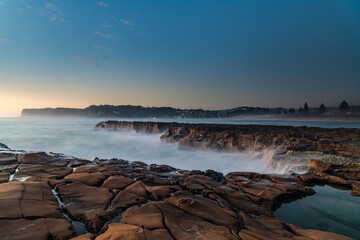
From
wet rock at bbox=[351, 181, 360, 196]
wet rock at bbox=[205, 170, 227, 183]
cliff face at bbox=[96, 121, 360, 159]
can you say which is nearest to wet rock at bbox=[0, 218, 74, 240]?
wet rock at bbox=[205, 170, 227, 183]

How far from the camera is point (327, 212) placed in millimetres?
5996

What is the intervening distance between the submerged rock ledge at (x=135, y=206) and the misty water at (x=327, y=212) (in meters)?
0.37

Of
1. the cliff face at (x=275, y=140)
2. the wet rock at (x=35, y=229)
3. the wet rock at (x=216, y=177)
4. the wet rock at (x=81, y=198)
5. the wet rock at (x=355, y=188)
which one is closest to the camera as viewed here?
the wet rock at (x=35, y=229)

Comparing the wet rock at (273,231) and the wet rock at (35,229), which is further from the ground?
the wet rock at (35,229)

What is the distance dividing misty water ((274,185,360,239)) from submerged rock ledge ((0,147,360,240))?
0.37 m

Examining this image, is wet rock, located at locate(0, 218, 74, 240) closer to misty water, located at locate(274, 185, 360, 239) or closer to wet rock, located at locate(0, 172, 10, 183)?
wet rock, located at locate(0, 172, 10, 183)

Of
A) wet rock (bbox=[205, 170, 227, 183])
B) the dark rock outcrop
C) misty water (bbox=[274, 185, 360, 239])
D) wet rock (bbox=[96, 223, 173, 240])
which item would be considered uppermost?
wet rock (bbox=[96, 223, 173, 240])

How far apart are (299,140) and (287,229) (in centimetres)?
1259

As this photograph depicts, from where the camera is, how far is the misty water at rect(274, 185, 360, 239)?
5156 millimetres

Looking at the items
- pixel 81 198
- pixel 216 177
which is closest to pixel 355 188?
pixel 216 177

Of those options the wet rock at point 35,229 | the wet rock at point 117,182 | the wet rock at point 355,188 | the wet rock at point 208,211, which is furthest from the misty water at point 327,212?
the wet rock at point 35,229

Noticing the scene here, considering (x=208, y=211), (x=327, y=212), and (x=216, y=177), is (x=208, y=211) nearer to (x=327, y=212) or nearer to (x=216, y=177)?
(x=216, y=177)

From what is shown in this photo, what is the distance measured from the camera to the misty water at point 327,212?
516 centimetres

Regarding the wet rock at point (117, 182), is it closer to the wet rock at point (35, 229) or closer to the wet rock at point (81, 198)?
the wet rock at point (81, 198)
